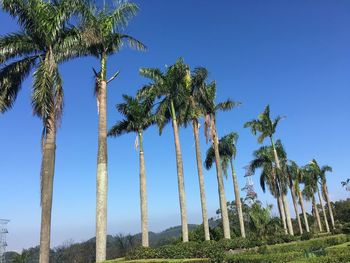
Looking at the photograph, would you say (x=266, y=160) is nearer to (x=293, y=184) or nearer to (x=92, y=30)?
(x=293, y=184)

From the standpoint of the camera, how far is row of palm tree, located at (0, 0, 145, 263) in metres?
12.9

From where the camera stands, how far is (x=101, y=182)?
49.3ft

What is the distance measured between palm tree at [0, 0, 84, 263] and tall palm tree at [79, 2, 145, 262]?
788mm

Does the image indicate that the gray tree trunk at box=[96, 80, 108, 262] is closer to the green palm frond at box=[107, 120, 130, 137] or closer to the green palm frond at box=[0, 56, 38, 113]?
the green palm frond at box=[0, 56, 38, 113]

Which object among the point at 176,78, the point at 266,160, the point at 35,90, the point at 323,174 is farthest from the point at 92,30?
the point at 323,174

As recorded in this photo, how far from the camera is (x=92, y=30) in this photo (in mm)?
15102

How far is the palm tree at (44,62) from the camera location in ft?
41.7

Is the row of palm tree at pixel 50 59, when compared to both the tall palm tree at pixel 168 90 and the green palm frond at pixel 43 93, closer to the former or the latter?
the green palm frond at pixel 43 93

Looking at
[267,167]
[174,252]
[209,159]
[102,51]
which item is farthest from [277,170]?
[102,51]

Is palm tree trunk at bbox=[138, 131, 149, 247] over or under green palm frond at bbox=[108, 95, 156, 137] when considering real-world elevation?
under

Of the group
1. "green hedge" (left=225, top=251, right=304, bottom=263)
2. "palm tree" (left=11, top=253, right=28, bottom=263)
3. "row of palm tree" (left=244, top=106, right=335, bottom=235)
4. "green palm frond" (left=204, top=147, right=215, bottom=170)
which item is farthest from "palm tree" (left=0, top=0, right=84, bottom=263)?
"palm tree" (left=11, top=253, right=28, bottom=263)

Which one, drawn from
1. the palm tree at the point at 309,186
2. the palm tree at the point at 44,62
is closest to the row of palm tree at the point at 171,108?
the palm tree at the point at 44,62

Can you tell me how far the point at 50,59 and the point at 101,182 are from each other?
16.5ft

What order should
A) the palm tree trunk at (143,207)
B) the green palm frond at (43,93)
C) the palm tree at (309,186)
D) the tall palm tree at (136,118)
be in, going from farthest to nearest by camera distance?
the palm tree at (309,186)
the tall palm tree at (136,118)
the palm tree trunk at (143,207)
the green palm frond at (43,93)
